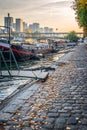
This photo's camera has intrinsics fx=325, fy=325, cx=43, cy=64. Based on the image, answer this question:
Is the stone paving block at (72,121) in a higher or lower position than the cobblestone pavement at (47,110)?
higher

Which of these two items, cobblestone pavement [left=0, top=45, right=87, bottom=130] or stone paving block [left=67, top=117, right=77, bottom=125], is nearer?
cobblestone pavement [left=0, top=45, right=87, bottom=130]

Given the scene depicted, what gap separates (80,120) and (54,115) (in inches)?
32.8

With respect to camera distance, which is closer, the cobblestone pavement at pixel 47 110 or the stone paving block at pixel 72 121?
the cobblestone pavement at pixel 47 110

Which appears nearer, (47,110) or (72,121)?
(72,121)

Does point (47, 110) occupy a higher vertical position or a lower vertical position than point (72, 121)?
lower

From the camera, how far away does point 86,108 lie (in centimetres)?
933

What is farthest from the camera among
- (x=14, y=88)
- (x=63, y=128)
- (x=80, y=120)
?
(x=14, y=88)

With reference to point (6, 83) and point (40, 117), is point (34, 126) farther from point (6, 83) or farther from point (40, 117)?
point (6, 83)

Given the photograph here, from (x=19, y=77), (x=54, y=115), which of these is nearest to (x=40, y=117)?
(x=54, y=115)

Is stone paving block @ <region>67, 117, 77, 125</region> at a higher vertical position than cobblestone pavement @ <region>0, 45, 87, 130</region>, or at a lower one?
higher

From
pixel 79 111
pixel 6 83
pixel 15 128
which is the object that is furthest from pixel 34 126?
pixel 6 83

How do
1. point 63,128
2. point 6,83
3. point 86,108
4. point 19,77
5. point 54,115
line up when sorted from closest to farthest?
point 63,128
point 54,115
point 86,108
point 6,83
point 19,77

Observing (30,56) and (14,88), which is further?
(30,56)

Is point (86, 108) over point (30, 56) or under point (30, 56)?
over
